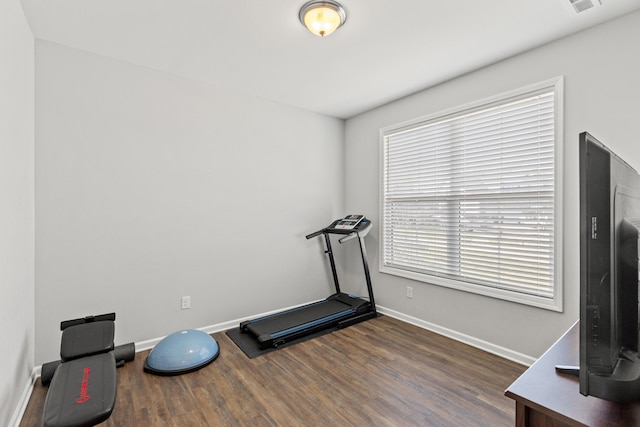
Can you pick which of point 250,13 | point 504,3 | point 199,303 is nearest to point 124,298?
point 199,303

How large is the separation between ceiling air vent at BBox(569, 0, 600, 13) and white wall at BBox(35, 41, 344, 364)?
274 centimetres

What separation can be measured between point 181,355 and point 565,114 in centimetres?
358

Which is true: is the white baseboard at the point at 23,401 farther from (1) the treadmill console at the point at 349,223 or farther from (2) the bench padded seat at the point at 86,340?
(1) the treadmill console at the point at 349,223

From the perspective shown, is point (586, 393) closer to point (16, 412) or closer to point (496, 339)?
point (496, 339)

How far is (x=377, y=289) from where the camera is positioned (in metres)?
4.02

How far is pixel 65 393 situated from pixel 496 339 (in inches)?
122

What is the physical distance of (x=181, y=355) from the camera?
2.56 metres

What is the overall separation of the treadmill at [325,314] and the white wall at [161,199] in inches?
11.8

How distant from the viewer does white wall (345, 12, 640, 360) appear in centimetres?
218

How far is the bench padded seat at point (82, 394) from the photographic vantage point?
1.32 metres

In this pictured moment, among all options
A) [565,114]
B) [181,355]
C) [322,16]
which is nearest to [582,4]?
[565,114]

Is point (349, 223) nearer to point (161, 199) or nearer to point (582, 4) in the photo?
point (161, 199)

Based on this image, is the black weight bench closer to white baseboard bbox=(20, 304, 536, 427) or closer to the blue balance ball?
white baseboard bbox=(20, 304, 536, 427)

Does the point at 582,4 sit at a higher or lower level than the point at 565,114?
higher
